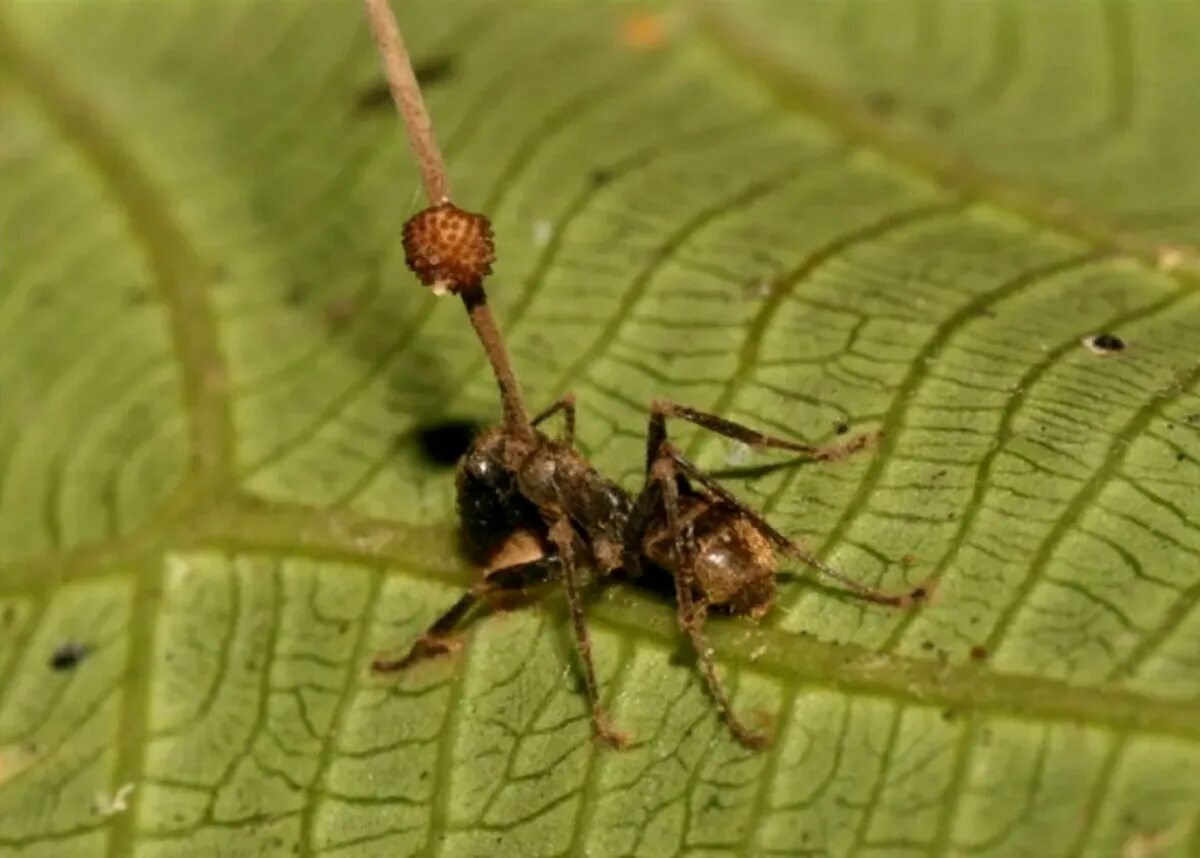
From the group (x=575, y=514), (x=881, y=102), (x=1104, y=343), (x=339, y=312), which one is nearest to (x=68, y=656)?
(x=339, y=312)

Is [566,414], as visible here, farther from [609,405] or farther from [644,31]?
[644,31]

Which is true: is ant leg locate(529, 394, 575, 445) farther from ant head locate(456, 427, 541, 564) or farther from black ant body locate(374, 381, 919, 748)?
ant head locate(456, 427, 541, 564)

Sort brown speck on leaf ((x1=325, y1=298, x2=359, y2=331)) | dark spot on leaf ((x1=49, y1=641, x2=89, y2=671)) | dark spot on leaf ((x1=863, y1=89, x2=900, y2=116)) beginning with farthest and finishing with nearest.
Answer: dark spot on leaf ((x1=863, y1=89, x2=900, y2=116))
brown speck on leaf ((x1=325, y1=298, x2=359, y2=331))
dark spot on leaf ((x1=49, y1=641, x2=89, y2=671))

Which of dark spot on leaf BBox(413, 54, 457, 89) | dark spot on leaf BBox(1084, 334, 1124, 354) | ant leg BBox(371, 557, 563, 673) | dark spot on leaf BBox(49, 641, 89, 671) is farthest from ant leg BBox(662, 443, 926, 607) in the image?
dark spot on leaf BBox(413, 54, 457, 89)

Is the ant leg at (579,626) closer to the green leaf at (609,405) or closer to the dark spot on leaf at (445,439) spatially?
the green leaf at (609,405)

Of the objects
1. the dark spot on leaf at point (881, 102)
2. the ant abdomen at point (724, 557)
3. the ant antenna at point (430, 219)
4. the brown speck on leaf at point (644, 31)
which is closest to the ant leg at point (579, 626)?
the ant abdomen at point (724, 557)

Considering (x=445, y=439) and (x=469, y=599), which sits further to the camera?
(x=445, y=439)
